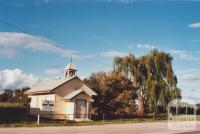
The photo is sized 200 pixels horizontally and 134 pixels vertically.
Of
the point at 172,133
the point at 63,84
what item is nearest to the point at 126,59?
the point at 63,84

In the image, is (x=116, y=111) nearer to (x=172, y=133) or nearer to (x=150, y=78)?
(x=150, y=78)

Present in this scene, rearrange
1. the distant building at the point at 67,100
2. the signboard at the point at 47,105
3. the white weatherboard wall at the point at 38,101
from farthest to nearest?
1. the white weatherboard wall at the point at 38,101
2. the signboard at the point at 47,105
3. the distant building at the point at 67,100

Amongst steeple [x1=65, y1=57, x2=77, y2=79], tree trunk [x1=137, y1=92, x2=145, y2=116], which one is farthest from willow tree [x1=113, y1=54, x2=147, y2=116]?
steeple [x1=65, y1=57, x2=77, y2=79]

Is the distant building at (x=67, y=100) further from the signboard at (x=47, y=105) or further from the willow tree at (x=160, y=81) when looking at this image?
the willow tree at (x=160, y=81)

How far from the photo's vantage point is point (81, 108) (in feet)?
124

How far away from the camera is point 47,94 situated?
39281mm

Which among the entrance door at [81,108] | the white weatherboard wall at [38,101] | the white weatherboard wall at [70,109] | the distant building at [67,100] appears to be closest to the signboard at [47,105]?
the distant building at [67,100]

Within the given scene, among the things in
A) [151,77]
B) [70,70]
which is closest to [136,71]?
[151,77]

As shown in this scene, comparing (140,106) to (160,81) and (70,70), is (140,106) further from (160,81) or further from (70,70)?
(70,70)

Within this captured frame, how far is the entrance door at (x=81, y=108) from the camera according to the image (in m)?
37.6

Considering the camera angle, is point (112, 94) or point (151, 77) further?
point (151, 77)

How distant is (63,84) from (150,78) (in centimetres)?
1418

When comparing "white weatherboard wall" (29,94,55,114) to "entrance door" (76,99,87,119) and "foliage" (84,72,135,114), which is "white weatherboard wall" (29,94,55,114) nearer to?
"entrance door" (76,99,87,119)

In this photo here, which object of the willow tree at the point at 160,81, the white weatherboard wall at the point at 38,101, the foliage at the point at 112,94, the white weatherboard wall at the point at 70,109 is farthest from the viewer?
the willow tree at the point at 160,81
